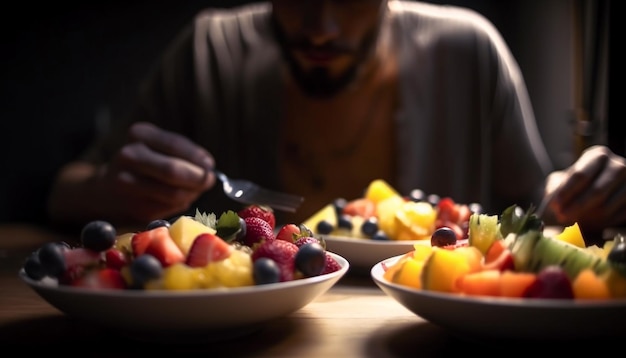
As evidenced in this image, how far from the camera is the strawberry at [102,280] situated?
63 cm

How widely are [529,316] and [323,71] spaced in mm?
1438

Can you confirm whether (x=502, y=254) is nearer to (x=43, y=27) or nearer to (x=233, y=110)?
(x=233, y=110)

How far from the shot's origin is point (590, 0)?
5.40ft

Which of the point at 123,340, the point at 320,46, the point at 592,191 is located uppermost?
the point at 320,46

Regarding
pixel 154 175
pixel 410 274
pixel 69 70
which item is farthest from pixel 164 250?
pixel 69 70

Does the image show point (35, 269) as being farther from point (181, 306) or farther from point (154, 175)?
point (154, 175)

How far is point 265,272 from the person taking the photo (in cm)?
63

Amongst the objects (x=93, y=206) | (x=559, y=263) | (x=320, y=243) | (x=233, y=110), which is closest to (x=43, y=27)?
(x=233, y=110)

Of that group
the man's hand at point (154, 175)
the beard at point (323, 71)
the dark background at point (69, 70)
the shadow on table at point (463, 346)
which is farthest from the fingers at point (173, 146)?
the dark background at point (69, 70)

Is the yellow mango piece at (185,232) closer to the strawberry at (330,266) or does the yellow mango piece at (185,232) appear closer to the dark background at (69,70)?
the strawberry at (330,266)

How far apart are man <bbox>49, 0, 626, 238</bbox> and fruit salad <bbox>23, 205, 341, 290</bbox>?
43.3 inches

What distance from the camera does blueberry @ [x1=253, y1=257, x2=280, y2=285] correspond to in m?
0.63

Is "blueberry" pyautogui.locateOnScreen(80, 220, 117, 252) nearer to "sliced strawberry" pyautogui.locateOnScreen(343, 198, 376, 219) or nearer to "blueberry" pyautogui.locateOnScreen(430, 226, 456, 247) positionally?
"blueberry" pyautogui.locateOnScreen(430, 226, 456, 247)

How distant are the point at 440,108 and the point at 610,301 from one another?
163cm
